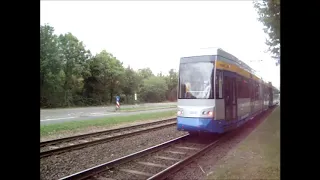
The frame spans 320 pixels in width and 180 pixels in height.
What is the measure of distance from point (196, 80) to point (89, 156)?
3.87 m

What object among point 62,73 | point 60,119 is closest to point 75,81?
point 62,73

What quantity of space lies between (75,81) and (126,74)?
1890 mm

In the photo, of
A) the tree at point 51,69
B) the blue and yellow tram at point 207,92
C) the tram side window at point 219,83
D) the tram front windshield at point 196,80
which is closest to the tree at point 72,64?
the tree at point 51,69

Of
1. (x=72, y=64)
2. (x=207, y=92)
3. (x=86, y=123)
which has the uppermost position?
(x=72, y=64)

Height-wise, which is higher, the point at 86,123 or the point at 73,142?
the point at 86,123

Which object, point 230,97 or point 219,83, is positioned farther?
point 230,97

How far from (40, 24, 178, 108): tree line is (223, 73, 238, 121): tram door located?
1.67m

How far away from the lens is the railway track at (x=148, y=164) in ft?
16.3

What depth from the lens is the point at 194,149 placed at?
7410 mm

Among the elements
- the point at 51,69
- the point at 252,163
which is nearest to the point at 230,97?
the point at 252,163

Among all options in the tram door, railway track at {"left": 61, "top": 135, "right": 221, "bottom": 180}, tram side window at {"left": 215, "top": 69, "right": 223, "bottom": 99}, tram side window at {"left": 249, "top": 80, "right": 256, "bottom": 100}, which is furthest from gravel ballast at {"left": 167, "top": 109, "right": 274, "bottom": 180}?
tram side window at {"left": 249, "top": 80, "right": 256, "bottom": 100}

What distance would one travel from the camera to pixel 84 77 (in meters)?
8.16

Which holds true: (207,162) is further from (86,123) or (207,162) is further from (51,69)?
(86,123)
